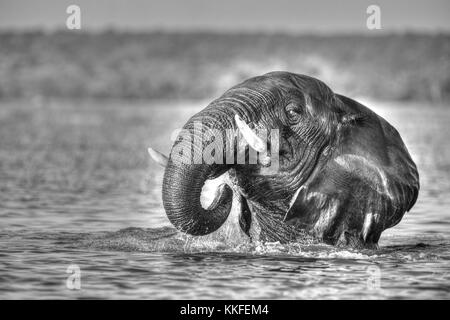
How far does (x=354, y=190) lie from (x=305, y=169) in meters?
0.71

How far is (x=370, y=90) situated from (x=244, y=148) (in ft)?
303

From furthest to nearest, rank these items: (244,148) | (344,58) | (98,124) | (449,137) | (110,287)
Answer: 1. (344,58)
2. (98,124)
3. (449,137)
4. (244,148)
5. (110,287)

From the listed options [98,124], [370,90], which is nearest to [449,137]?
[98,124]

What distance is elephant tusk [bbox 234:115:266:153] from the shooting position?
18.2 m

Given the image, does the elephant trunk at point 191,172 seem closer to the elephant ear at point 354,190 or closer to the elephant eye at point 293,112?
the elephant eye at point 293,112

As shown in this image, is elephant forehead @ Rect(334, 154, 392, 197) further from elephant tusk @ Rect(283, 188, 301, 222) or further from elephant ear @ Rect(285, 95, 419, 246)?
elephant tusk @ Rect(283, 188, 301, 222)

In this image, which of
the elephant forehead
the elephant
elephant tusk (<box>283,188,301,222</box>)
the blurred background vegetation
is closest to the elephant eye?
the elephant

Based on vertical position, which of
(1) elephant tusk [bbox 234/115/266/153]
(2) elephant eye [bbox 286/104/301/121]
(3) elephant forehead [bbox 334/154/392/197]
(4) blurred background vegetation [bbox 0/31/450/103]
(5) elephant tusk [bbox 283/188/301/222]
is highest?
(4) blurred background vegetation [bbox 0/31/450/103]

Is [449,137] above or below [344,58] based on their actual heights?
below

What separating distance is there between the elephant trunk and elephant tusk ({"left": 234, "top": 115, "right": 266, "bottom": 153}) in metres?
0.23


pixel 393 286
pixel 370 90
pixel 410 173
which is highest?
pixel 370 90

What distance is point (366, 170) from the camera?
63.0 feet

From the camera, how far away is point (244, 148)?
60.6 feet

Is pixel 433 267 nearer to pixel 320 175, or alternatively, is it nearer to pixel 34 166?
pixel 320 175
